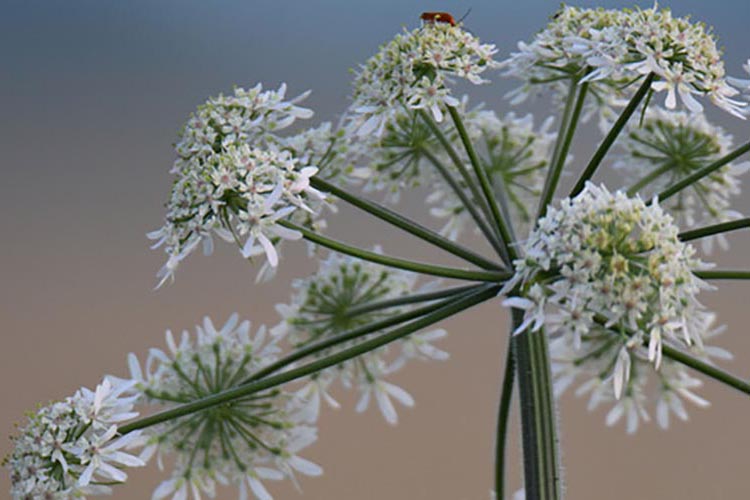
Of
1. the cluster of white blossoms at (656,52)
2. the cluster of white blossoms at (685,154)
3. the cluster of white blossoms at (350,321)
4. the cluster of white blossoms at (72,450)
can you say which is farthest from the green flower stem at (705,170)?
the cluster of white blossoms at (72,450)

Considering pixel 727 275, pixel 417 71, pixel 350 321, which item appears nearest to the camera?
pixel 727 275

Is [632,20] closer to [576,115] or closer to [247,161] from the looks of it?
[576,115]

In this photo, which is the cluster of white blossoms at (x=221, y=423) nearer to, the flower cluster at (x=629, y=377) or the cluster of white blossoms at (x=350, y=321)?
the cluster of white blossoms at (x=350, y=321)

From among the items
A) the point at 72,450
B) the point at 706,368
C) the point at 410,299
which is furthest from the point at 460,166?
the point at 72,450

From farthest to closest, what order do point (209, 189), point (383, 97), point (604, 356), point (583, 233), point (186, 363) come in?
point (604, 356) → point (186, 363) → point (383, 97) → point (209, 189) → point (583, 233)

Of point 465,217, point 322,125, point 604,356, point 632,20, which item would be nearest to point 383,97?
point 322,125

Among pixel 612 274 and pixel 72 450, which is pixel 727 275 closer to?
pixel 612 274
